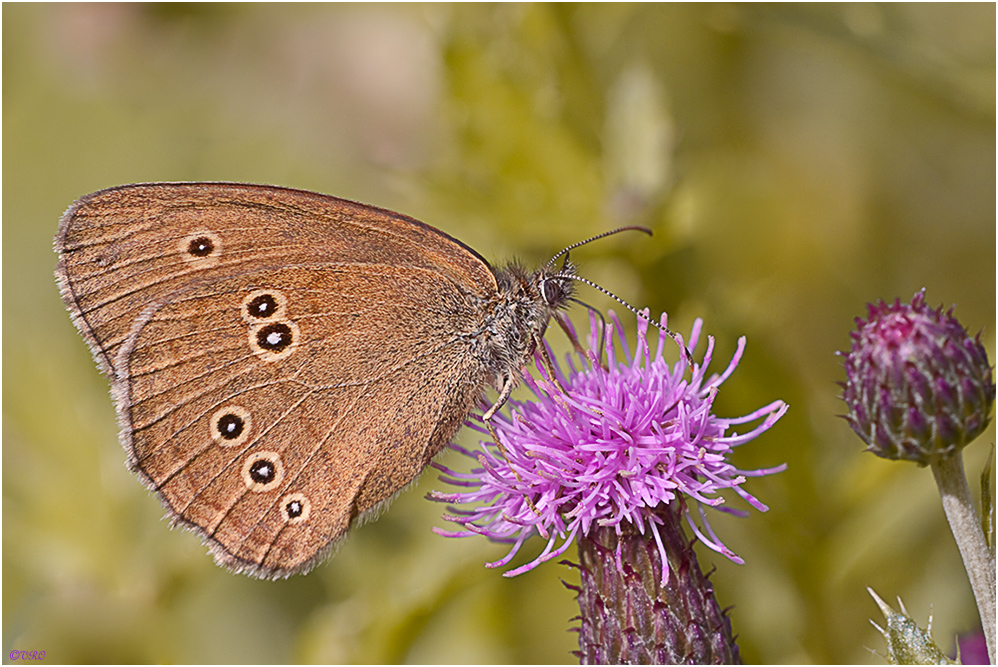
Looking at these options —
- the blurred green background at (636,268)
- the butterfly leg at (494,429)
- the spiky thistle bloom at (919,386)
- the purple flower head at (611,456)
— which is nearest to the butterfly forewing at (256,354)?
the butterfly leg at (494,429)

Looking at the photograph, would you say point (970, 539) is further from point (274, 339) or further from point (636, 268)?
point (274, 339)

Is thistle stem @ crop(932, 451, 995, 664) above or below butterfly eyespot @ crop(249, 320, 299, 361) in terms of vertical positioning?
below

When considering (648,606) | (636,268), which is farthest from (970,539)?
(636,268)

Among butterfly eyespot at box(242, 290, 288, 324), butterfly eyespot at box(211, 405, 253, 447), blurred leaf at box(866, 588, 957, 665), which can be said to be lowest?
blurred leaf at box(866, 588, 957, 665)

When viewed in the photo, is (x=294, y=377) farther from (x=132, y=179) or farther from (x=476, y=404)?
(x=132, y=179)

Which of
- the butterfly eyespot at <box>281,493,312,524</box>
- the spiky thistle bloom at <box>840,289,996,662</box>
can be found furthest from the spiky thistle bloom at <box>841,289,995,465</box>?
the butterfly eyespot at <box>281,493,312,524</box>

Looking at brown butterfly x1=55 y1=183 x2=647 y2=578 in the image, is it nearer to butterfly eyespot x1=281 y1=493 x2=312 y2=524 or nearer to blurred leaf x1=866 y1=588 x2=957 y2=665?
butterfly eyespot x1=281 y1=493 x2=312 y2=524

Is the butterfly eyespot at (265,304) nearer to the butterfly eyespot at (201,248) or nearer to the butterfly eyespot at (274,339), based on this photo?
the butterfly eyespot at (274,339)
